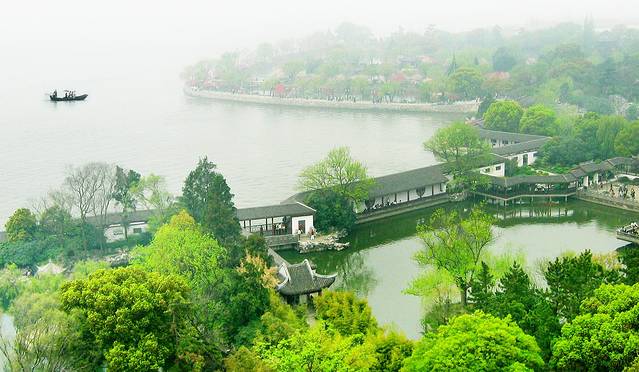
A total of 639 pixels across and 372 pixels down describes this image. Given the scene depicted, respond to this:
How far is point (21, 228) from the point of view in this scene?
→ 59.2 ft

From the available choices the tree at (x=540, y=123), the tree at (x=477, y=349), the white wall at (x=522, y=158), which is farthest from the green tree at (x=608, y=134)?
the tree at (x=477, y=349)

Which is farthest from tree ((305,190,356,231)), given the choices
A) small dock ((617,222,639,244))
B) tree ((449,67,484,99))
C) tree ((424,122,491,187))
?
tree ((449,67,484,99))

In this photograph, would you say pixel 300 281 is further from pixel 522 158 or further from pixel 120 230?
pixel 522 158

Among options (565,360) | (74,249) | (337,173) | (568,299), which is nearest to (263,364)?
(565,360)

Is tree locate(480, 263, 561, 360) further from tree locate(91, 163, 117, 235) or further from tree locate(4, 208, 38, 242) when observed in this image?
tree locate(4, 208, 38, 242)

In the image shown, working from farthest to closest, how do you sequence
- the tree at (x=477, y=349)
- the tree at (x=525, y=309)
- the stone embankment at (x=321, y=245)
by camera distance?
the stone embankment at (x=321, y=245) → the tree at (x=525, y=309) → the tree at (x=477, y=349)

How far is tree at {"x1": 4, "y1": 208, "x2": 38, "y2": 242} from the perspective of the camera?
706 inches

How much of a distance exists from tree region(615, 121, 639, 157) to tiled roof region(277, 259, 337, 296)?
1520 centimetres

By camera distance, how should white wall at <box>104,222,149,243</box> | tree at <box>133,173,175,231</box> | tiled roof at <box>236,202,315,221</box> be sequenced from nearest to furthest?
tree at <box>133,173,175,231</box>
white wall at <box>104,222,149,243</box>
tiled roof at <box>236,202,315,221</box>

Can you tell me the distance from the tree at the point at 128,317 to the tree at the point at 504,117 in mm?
24219

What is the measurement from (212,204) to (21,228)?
5.54 metres

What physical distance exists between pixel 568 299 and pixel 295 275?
5624 millimetres

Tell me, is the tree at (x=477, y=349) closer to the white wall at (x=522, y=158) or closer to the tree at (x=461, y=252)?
the tree at (x=461, y=252)

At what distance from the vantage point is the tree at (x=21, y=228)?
58.8ft
